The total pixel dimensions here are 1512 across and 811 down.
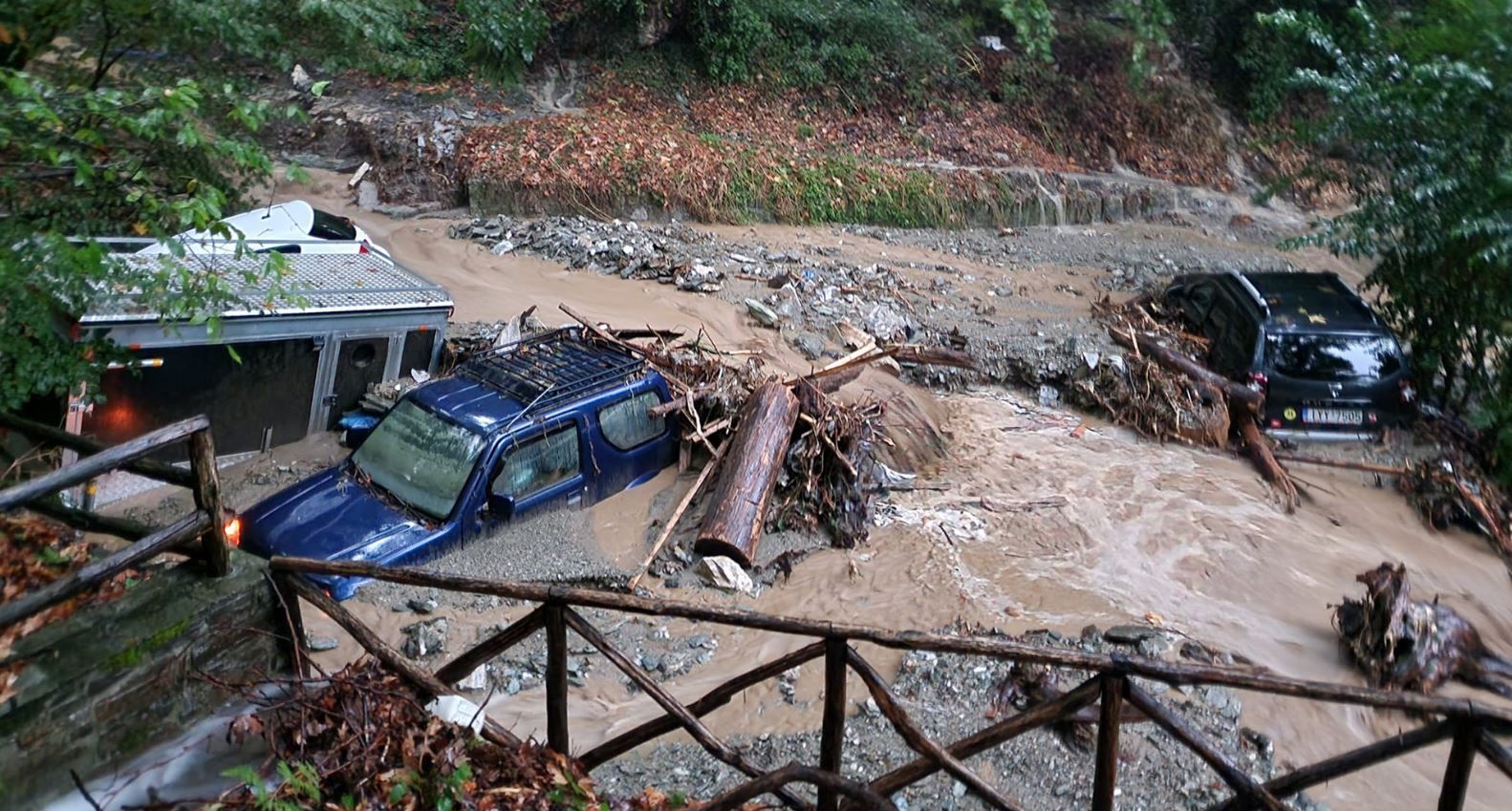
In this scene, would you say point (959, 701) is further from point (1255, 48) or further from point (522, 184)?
point (1255, 48)

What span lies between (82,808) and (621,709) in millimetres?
3312

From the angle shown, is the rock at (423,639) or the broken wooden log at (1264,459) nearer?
the rock at (423,639)

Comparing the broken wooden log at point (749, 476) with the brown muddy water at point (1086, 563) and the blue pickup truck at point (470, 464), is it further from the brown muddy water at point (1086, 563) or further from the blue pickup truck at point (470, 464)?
the blue pickup truck at point (470, 464)

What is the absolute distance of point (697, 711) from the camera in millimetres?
4242

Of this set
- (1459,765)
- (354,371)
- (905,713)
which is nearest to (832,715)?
(905,713)

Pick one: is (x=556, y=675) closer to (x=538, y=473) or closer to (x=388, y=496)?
(x=538, y=473)

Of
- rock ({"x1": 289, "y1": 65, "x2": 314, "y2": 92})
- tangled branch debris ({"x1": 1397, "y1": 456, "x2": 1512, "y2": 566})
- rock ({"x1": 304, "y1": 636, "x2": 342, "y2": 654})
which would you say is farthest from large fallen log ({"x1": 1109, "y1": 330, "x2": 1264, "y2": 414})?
rock ({"x1": 289, "y1": 65, "x2": 314, "y2": 92})

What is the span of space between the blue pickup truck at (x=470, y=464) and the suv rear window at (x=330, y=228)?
3.64 meters

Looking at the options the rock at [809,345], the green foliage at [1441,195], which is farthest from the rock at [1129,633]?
the green foliage at [1441,195]

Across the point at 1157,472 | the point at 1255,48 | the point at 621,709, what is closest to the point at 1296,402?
the point at 1157,472

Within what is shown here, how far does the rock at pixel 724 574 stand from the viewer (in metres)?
7.63

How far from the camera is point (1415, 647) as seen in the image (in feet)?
23.2

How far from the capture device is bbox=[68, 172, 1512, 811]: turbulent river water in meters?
6.27

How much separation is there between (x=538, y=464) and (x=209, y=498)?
387 cm
